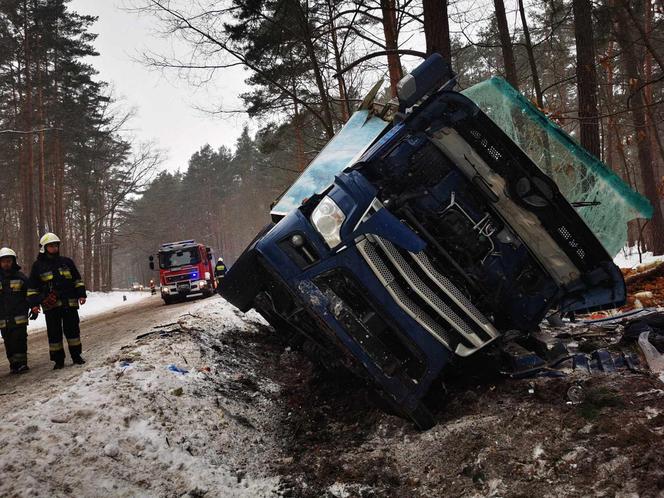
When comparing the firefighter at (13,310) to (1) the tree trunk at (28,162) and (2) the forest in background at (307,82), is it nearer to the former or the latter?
(2) the forest in background at (307,82)

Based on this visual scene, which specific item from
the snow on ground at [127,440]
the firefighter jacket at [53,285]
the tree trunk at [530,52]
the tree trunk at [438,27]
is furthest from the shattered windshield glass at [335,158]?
the tree trunk at [530,52]

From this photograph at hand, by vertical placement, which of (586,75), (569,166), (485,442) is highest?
(586,75)

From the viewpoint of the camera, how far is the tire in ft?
13.0

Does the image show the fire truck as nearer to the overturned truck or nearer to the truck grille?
the overturned truck

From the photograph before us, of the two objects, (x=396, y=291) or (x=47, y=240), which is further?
(x=47, y=240)

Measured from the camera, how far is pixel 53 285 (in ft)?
17.6

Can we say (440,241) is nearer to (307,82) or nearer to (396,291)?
(396,291)

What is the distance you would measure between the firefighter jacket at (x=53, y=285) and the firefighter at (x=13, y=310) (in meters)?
0.35

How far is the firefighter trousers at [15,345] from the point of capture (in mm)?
5676

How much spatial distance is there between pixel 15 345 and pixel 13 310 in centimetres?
45

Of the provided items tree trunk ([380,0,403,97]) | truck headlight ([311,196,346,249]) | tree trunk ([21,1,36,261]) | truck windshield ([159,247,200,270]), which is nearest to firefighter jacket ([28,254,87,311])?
truck headlight ([311,196,346,249])

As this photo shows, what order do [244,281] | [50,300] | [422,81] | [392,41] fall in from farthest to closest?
[392,41] < [50,300] < [244,281] < [422,81]

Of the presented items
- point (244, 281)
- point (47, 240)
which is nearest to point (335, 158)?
point (244, 281)

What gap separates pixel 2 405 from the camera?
3.73 metres
